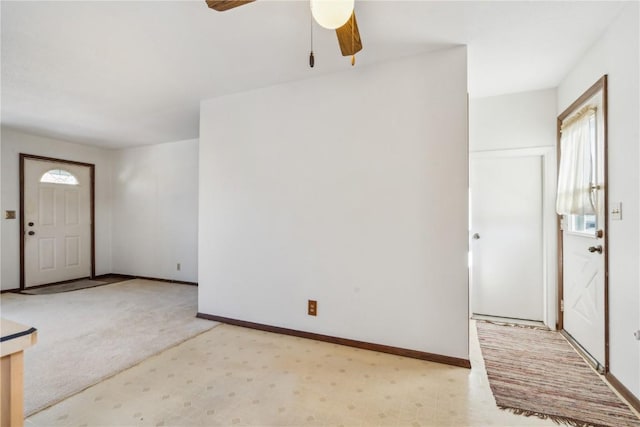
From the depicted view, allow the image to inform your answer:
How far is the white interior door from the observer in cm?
321

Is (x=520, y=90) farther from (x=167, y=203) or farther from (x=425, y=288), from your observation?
(x=167, y=203)

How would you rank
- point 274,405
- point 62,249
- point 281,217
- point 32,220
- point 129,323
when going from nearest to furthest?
1. point 274,405
2. point 281,217
3. point 129,323
4. point 32,220
5. point 62,249

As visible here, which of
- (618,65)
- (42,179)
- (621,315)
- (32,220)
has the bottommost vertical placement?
(621,315)

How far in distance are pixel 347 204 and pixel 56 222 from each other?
5.14 meters

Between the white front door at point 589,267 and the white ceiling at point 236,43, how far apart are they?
689mm

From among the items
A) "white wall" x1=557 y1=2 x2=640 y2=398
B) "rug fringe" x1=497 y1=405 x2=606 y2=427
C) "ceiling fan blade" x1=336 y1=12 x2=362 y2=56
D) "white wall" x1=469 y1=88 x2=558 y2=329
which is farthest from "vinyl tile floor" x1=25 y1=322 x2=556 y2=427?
"ceiling fan blade" x1=336 y1=12 x2=362 y2=56

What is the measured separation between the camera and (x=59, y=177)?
5.04 m

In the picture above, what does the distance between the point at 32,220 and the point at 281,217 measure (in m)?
4.42

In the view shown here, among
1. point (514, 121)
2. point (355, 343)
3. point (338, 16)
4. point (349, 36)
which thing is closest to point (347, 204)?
point (355, 343)

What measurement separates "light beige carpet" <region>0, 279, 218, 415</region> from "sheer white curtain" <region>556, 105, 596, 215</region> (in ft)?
11.6

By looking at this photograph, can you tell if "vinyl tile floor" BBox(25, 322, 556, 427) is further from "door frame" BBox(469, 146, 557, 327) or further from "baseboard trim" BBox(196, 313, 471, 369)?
"door frame" BBox(469, 146, 557, 327)

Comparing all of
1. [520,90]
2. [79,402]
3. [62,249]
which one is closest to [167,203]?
[62,249]

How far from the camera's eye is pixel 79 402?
72.1 inches

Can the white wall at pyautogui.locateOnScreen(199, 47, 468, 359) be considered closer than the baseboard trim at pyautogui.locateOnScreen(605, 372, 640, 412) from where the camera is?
No
